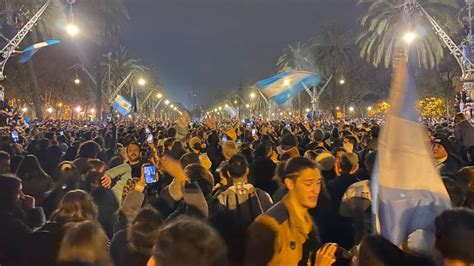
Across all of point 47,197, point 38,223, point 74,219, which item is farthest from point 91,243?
point 47,197

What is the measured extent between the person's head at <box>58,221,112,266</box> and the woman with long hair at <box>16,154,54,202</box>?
11.1ft

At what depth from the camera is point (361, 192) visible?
6.02 meters

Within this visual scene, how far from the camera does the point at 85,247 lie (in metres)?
3.85

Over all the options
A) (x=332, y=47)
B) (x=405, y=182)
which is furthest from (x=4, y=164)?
(x=332, y=47)

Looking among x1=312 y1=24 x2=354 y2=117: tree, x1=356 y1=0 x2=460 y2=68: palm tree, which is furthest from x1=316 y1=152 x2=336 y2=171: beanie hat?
x1=312 y1=24 x2=354 y2=117: tree

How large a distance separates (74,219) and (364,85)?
73978mm

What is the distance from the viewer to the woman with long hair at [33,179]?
279 inches

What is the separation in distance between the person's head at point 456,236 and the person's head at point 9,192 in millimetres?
3381

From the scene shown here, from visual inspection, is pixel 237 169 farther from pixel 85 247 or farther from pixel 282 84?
pixel 282 84

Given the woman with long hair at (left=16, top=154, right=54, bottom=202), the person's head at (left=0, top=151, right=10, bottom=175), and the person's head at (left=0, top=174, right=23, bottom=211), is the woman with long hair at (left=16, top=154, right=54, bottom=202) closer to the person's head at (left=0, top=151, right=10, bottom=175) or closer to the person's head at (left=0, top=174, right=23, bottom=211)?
the person's head at (left=0, top=151, right=10, bottom=175)

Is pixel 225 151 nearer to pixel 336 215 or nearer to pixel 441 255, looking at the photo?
pixel 336 215

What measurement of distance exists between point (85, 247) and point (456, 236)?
2224 millimetres

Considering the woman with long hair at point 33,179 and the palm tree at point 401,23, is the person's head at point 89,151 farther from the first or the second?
the palm tree at point 401,23

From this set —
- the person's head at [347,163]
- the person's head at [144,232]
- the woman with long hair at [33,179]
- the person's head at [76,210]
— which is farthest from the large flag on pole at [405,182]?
the woman with long hair at [33,179]
